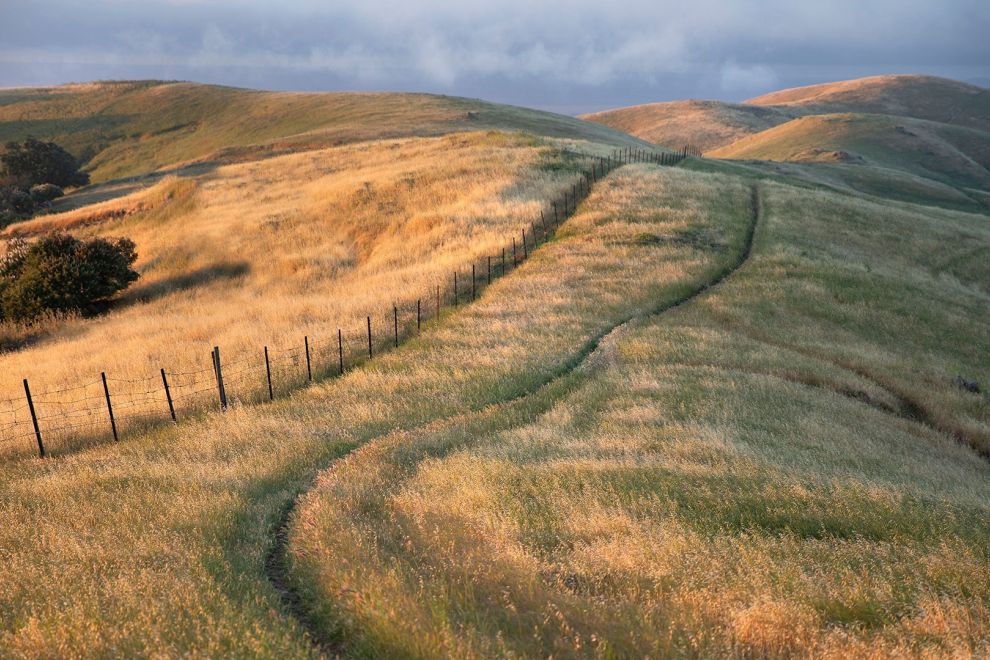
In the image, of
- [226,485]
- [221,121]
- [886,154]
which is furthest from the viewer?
[886,154]

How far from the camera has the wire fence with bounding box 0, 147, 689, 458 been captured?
16656 mm

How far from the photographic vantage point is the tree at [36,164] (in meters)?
83.0

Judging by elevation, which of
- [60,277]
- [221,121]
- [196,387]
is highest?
[221,121]

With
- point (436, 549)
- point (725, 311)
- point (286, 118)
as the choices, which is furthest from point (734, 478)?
point (286, 118)

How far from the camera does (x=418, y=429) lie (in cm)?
1512

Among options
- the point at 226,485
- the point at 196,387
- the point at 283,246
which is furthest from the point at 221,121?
the point at 226,485

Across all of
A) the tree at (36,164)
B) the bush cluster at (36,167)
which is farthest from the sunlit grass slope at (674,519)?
the tree at (36,164)

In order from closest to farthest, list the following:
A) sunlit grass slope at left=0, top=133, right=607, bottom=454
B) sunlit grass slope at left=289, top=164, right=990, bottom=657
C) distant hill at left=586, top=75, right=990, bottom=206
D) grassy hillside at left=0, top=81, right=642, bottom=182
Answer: sunlit grass slope at left=289, top=164, right=990, bottom=657, sunlit grass slope at left=0, top=133, right=607, bottom=454, distant hill at left=586, top=75, right=990, bottom=206, grassy hillside at left=0, top=81, right=642, bottom=182

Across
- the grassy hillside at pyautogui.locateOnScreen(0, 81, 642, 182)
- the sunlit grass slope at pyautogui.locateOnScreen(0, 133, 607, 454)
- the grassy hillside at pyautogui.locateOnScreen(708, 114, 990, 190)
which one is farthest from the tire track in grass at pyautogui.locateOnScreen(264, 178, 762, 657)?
the grassy hillside at pyautogui.locateOnScreen(708, 114, 990, 190)

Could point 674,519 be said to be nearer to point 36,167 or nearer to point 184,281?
point 184,281

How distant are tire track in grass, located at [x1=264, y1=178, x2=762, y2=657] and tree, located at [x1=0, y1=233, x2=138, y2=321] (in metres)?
27.5

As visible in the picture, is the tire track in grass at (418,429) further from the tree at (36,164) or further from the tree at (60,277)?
the tree at (36,164)

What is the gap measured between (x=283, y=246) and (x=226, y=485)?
3195 cm

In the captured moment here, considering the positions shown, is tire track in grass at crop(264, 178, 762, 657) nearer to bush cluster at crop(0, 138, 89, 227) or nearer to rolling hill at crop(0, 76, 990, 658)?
rolling hill at crop(0, 76, 990, 658)
